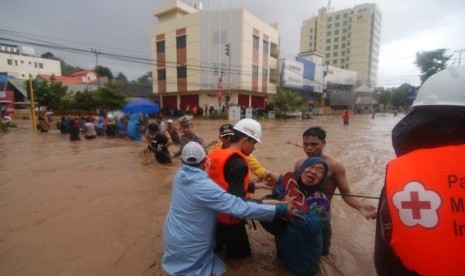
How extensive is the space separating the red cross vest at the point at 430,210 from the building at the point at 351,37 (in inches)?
2922

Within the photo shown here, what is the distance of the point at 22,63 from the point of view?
54812mm

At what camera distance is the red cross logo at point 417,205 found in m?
1.13

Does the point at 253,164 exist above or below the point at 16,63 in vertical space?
below

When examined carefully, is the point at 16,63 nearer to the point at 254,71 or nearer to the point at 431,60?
the point at 254,71

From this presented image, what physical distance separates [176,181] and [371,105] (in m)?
64.5

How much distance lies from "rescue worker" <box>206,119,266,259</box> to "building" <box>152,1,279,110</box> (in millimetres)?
24395

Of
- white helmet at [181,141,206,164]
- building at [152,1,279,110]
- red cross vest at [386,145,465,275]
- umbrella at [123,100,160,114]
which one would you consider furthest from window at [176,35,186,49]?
red cross vest at [386,145,465,275]

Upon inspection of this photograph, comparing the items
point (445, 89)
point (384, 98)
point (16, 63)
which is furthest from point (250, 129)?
point (384, 98)

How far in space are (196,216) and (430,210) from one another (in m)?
1.72

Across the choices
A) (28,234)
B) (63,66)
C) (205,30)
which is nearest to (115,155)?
(28,234)

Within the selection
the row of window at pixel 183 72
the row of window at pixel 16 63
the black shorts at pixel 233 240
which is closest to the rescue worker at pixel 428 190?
the black shorts at pixel 233 240

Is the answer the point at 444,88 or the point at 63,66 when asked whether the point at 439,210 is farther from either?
the point at 63,66

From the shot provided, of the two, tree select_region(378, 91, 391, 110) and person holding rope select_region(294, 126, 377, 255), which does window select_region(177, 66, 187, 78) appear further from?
tree select_region(378, 91, 391, 110)

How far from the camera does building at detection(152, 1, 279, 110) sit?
95.1 feet
